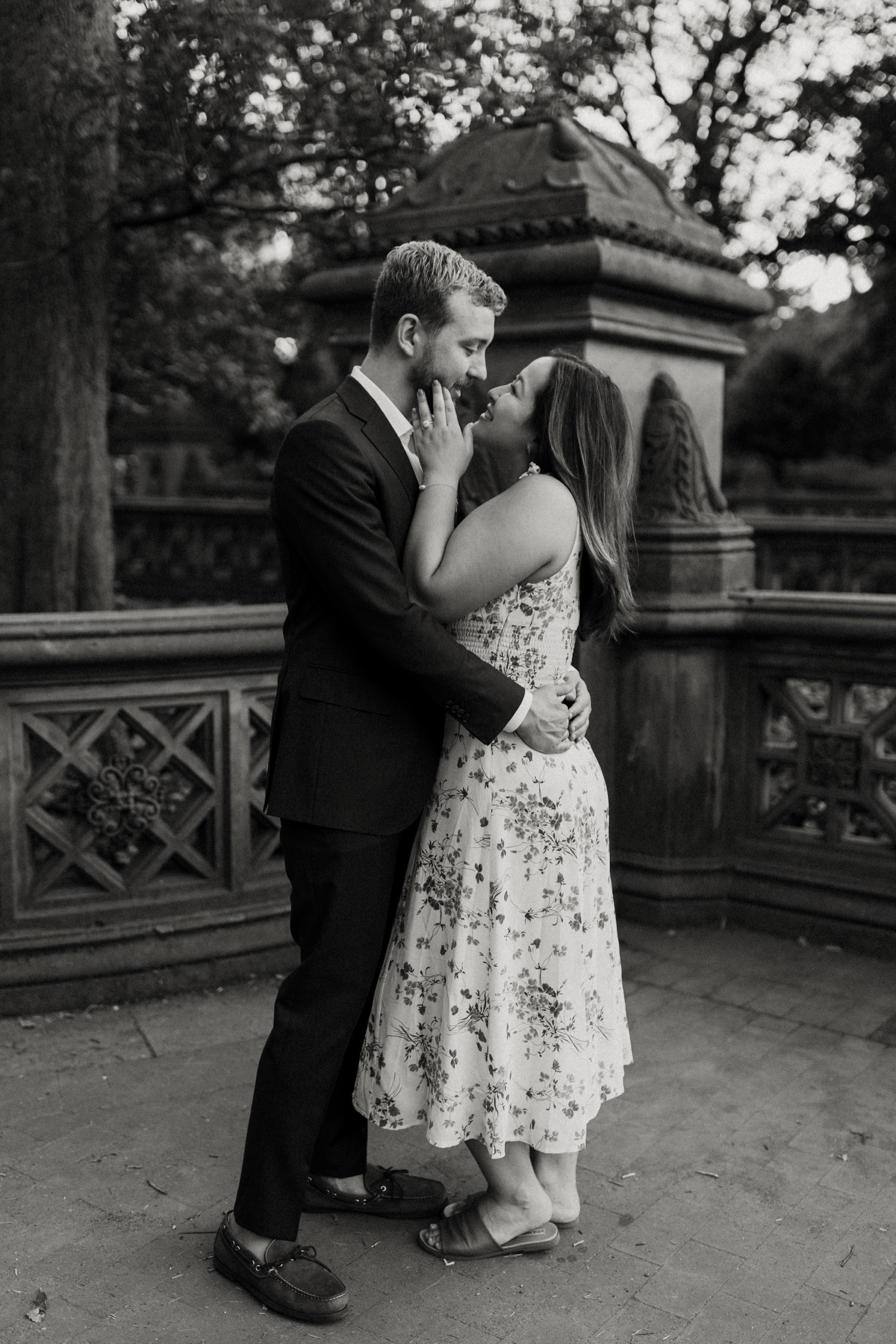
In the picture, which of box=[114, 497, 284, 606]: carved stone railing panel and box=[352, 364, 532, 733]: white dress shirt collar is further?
box=[114, 497, 284, 606]: carved stone railing panel

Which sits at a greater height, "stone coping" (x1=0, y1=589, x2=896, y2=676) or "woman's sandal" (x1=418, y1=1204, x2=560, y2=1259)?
"stone coping" (x1=0, y1=589, x2=896, y2=676)

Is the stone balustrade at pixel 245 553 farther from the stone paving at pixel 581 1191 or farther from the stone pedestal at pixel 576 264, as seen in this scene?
the stone paving at pixel 581 1191

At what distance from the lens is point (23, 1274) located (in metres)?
3.02

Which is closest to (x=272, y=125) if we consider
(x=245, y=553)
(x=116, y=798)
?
(x=116, y=798)

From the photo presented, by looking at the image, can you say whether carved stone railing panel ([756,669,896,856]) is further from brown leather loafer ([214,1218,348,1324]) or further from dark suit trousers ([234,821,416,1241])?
brown leather loafer ([214,1218,348,1324])

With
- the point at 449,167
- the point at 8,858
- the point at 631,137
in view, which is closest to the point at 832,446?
the point at 631,137

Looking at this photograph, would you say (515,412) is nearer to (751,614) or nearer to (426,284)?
(426,284)

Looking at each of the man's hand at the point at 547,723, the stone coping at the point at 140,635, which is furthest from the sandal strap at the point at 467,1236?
the stone coping at the point at 140,635

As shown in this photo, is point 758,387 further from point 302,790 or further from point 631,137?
point 302,790

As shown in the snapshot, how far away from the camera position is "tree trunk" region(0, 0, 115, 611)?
5.82 meters

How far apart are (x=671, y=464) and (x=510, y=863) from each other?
2.85m

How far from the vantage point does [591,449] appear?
119 inches

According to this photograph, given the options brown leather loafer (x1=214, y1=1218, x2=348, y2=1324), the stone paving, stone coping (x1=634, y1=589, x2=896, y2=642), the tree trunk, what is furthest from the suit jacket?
the tree trunk

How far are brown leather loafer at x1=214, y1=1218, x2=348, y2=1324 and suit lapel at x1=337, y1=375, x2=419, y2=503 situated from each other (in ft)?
5.47
